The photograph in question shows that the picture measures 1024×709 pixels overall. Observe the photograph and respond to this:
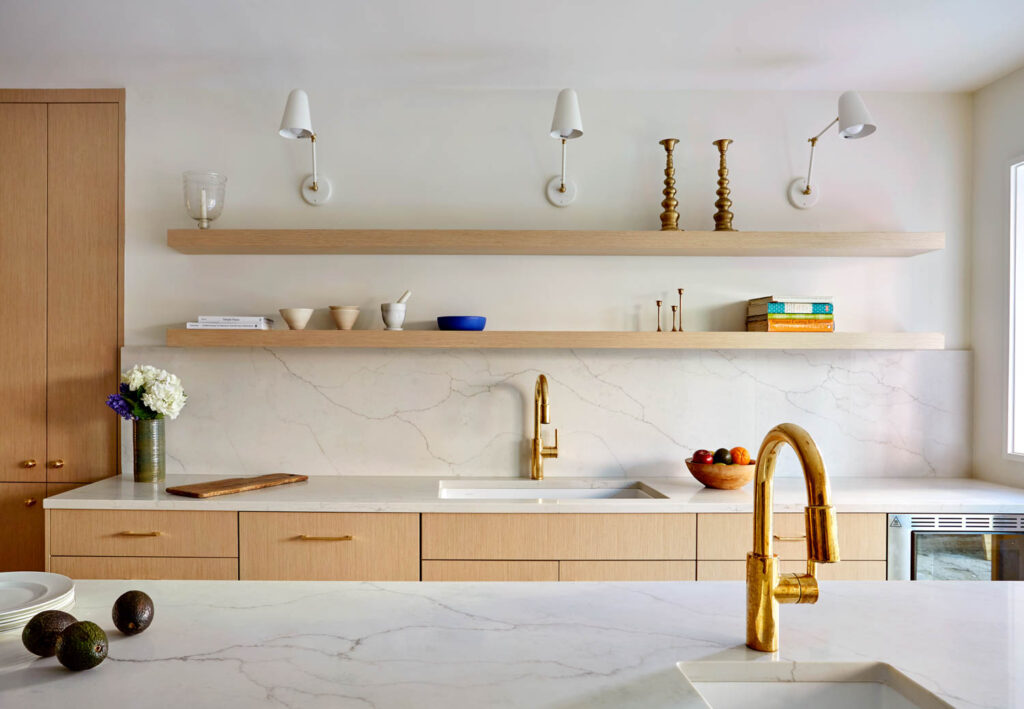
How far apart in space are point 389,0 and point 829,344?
2.03m

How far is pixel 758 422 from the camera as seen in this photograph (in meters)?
3.07

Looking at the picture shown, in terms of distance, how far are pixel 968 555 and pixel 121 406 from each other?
311 cm

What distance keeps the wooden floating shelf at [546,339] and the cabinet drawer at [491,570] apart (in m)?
0.82

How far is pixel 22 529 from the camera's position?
9.91 feet

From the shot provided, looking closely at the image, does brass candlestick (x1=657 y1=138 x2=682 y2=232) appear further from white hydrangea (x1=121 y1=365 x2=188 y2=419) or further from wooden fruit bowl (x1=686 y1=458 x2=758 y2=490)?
white hydrangea (x1=121 y1=365 x2=188 y2=419)

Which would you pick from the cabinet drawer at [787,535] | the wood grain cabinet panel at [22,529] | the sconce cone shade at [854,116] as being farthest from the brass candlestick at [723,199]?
the wood grain cabinet panel at [22,529]

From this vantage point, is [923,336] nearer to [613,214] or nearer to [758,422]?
[758,422]

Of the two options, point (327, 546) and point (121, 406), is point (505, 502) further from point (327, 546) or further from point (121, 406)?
point (121, 406)

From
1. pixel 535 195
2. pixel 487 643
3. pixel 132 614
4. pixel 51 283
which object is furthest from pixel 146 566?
pixel 535 195

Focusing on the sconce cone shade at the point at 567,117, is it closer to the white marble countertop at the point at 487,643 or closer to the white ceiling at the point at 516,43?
the white ceiling at the point at 516,43

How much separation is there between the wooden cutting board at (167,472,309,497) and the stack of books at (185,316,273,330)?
59cm

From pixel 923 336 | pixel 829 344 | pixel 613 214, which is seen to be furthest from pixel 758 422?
pixel 613 214

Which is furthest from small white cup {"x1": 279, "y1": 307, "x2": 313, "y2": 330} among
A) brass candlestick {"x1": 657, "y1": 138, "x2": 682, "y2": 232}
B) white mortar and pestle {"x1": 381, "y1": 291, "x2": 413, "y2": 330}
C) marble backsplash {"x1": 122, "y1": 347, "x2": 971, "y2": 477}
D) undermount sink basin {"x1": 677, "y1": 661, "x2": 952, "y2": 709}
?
undermount sink basin {"x1": 677, "y1": 661, "x2": 952, "y2": 709}

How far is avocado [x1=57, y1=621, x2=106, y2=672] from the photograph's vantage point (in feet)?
3.25
